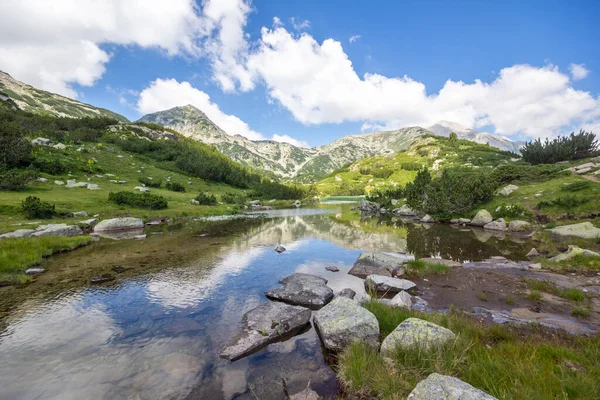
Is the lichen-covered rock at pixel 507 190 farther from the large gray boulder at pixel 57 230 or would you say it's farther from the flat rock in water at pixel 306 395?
the large gray boulder at pixel 57 230

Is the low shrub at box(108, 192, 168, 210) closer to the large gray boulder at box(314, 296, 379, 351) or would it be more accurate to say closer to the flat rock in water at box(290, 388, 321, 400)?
the large gray boulder at box(314, 296, 379, 351)

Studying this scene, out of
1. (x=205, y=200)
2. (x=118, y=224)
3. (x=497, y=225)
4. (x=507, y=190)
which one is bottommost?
(x=118, y=224)

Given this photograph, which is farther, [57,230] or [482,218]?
[482,218]

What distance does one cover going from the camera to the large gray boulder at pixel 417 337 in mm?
7225

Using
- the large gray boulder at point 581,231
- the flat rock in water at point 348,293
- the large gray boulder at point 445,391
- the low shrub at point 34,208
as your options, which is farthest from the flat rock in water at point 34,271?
the large gray boulder at point 581,231

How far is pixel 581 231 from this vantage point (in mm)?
25875

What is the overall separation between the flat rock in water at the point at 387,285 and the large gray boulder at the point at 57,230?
29720 mm

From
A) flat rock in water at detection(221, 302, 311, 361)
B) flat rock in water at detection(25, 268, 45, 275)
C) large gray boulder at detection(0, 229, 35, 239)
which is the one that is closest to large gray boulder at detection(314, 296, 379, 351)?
flat rock in water at detection(221, 302, 311, 361)

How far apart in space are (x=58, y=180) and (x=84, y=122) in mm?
101499

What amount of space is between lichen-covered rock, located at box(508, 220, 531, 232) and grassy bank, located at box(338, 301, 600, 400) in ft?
111

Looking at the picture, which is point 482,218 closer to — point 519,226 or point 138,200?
point 519,226

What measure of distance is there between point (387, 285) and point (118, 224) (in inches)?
1348

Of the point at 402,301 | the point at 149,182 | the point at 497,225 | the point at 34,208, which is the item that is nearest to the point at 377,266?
the point at 402,301

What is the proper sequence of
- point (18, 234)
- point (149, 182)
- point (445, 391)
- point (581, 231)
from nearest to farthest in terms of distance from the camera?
point (445, 391), point (18, 234), point (581, 231), point (149, 182)
